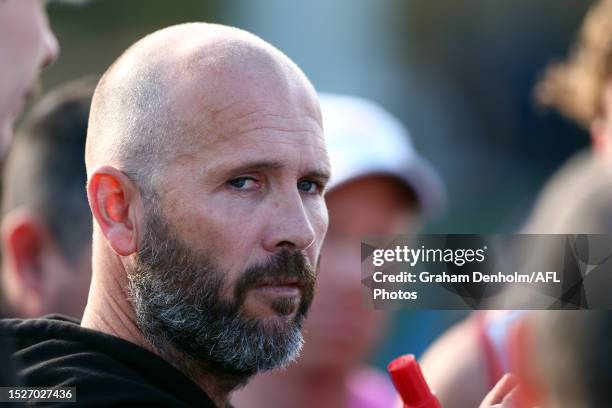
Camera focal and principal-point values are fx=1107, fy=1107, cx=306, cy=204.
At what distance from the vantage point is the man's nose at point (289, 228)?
1.94 meters

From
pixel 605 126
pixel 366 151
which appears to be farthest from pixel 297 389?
pixel 605 126

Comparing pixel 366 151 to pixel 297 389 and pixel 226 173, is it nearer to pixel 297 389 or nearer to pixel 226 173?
Result: pixel 297 389

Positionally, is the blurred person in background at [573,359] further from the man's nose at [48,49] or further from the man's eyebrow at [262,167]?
the man's nose at [48,49]

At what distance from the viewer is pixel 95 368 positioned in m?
1.84

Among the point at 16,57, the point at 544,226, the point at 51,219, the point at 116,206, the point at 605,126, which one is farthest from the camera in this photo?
the point at 51,219

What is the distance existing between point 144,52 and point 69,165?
52.1 inches

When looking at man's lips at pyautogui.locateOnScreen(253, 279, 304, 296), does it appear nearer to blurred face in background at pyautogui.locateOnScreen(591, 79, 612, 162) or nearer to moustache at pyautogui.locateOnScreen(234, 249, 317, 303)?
moustache at pyautogui.locateOnScreen(234, 249, 317, 303)

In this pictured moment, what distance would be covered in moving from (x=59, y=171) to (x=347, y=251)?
0.91 meters

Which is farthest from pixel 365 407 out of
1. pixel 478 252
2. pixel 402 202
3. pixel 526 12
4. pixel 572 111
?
pixel 526 12

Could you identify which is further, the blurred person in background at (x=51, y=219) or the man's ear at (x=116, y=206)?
the blurred person in background at (x=51, y=219)

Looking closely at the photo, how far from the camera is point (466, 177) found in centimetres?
758

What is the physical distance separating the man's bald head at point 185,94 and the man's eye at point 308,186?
12 centimetres

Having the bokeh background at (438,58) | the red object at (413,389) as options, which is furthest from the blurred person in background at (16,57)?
the bokeh background at (438,58)

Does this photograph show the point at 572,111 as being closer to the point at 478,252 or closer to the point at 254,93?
the point at 478,252
